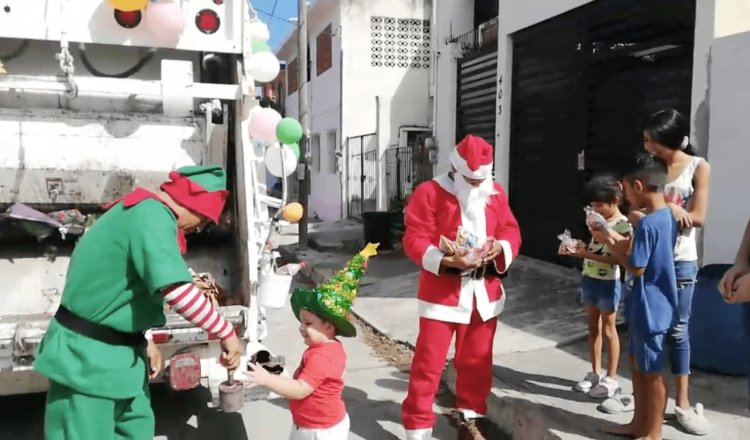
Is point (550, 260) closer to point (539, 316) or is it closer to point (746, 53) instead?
point (539, 316)

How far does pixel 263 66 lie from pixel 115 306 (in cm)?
224

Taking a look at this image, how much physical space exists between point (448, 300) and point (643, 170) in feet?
3.81

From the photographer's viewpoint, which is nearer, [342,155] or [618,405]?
[618,405]

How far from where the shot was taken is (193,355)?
3225 millimetres

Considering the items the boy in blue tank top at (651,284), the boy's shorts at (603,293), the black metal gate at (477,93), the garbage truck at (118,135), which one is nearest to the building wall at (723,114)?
the boy's shorts at (603,293)

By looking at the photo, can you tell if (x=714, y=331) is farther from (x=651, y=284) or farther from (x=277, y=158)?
(x=277, y=158)

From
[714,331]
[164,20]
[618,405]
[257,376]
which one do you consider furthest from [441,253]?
[164,20]

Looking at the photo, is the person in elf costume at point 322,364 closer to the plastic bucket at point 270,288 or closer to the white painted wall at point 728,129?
the plastic bucket at point 270,288

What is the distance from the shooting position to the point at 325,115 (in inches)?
653

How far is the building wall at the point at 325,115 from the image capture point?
15.2m

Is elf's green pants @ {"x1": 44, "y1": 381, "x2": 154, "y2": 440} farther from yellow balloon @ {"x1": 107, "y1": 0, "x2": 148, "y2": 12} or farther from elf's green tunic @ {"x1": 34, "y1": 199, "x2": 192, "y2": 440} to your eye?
yellow balloon @ {"x1": 107, "y1": 0, "x2": 148, "y2": 12}

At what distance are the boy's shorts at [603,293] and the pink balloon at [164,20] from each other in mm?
2821

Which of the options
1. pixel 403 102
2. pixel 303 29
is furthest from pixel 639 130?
A: pixel 403 102

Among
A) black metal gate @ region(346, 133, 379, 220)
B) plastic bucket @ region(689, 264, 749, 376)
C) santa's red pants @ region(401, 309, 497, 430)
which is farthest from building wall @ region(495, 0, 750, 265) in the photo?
black metal gate @ region(346, 133, 379, 220)
